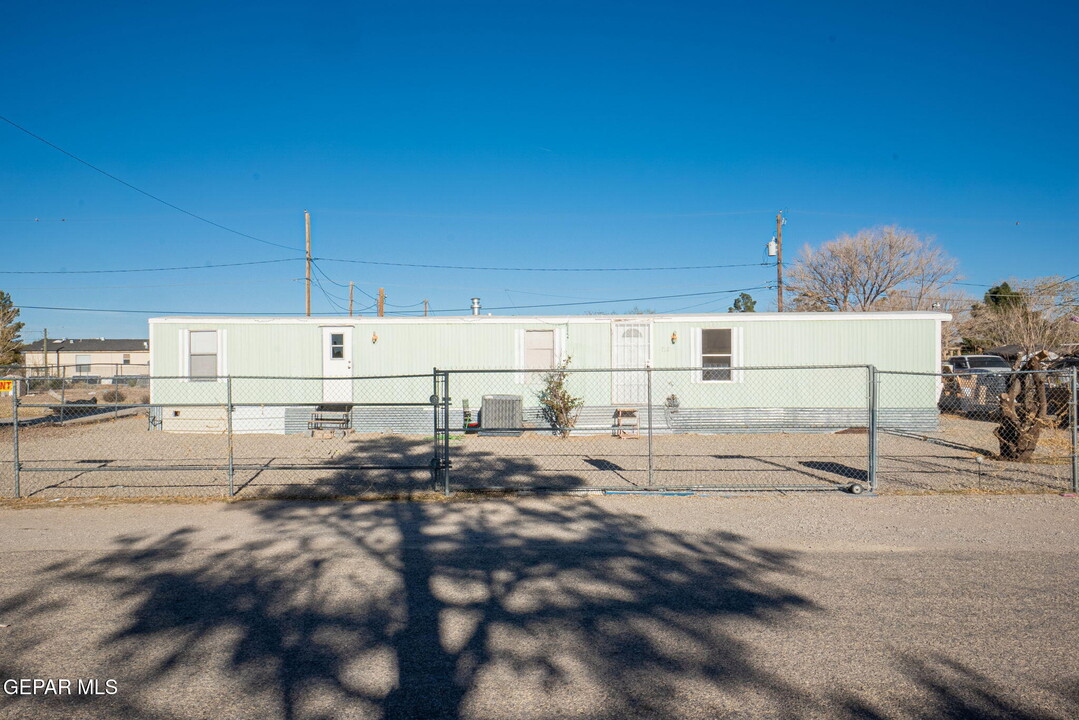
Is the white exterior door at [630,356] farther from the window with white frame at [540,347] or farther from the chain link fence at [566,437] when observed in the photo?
the window with white frame at [540,347]

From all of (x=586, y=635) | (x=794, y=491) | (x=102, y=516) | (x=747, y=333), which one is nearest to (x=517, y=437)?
(x=747, y=333)

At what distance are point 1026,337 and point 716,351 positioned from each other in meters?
15.8

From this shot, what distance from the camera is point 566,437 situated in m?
14.4

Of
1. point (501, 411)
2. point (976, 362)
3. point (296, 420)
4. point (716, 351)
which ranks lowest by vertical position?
point (296, 420)

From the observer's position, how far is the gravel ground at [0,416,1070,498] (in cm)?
887

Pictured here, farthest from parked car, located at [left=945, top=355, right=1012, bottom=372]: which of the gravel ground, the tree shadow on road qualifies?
the tree shadow on road

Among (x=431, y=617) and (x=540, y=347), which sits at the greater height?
(x=540, y=347)

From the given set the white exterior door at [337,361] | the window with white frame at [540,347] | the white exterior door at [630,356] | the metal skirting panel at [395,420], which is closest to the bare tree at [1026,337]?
→ the white exterior door at [630,356]

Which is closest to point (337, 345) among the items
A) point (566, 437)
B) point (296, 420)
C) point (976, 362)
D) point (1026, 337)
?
point (296, 420)

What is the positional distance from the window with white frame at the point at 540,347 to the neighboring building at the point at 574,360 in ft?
0.09

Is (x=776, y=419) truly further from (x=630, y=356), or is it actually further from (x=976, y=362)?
(x=976, y=362)

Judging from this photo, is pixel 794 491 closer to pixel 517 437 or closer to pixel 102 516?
→ pixel 517 437

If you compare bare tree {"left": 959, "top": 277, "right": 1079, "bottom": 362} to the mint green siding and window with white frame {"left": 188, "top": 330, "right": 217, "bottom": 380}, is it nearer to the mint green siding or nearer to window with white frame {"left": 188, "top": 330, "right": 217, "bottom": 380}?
the mint green siding

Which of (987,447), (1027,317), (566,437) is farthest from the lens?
(1027,317)
